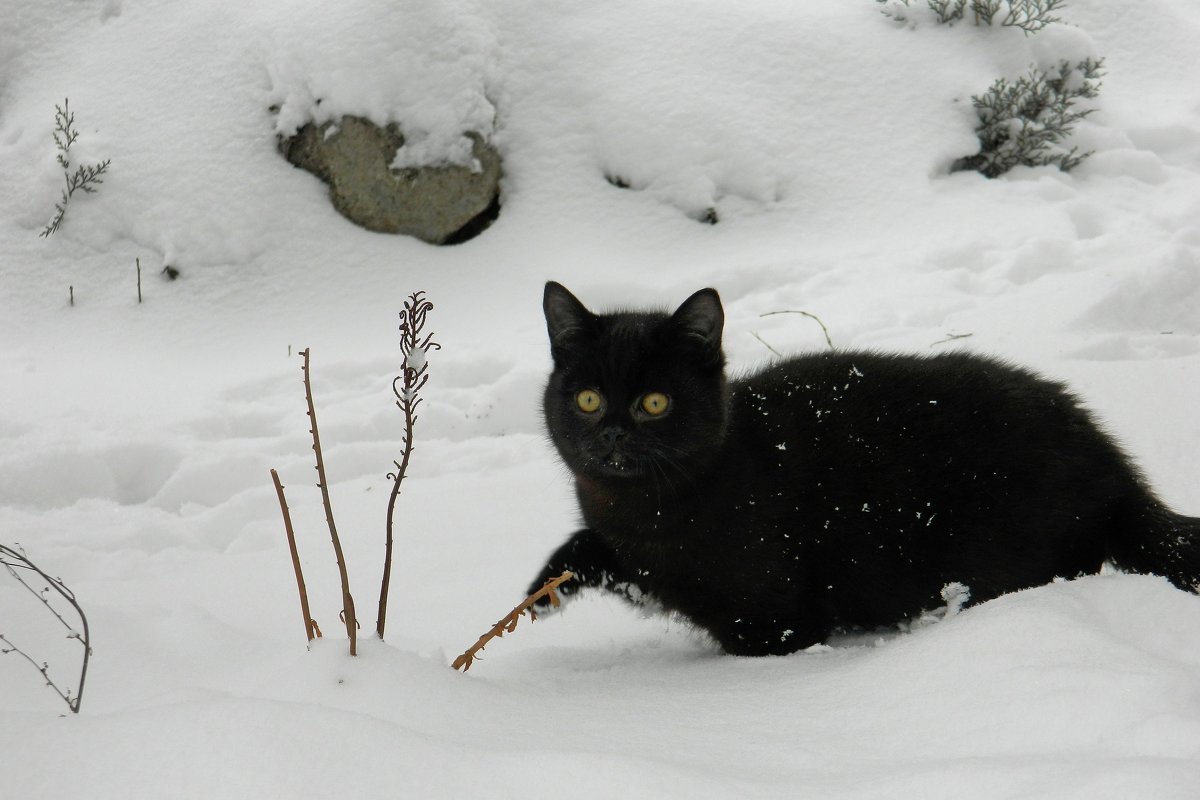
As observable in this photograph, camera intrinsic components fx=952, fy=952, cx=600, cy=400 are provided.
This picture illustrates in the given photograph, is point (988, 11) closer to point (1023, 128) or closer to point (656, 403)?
point (1023, 128)

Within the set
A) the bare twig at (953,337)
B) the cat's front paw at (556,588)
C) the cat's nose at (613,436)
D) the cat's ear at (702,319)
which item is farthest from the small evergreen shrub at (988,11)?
the cat's front paw at (556,588)

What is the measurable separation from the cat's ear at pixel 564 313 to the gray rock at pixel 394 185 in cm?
337

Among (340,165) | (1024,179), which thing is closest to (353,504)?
(340,165)

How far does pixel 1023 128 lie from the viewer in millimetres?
6742

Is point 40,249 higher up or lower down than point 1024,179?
lower down

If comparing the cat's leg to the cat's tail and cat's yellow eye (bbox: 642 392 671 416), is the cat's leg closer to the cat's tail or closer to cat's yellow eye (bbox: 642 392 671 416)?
cat's yellow eye (bbox: 642 392 671 416)

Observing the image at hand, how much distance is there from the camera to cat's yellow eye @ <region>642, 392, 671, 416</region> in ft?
9.20

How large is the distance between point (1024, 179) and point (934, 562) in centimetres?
477

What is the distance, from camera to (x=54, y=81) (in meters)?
6.73

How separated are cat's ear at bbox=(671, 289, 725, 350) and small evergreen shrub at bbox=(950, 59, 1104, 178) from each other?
4.78 metres

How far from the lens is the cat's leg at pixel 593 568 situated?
297cm

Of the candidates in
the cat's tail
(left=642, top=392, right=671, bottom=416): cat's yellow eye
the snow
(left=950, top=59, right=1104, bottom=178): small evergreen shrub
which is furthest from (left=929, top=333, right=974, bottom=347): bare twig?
(left=950, top=59, right=1104, bottom=178): small evergreen shrub

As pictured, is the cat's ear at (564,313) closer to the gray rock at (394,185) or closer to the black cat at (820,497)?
the black cat at (820,497)

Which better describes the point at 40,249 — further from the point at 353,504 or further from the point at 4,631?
the point at 4,631
